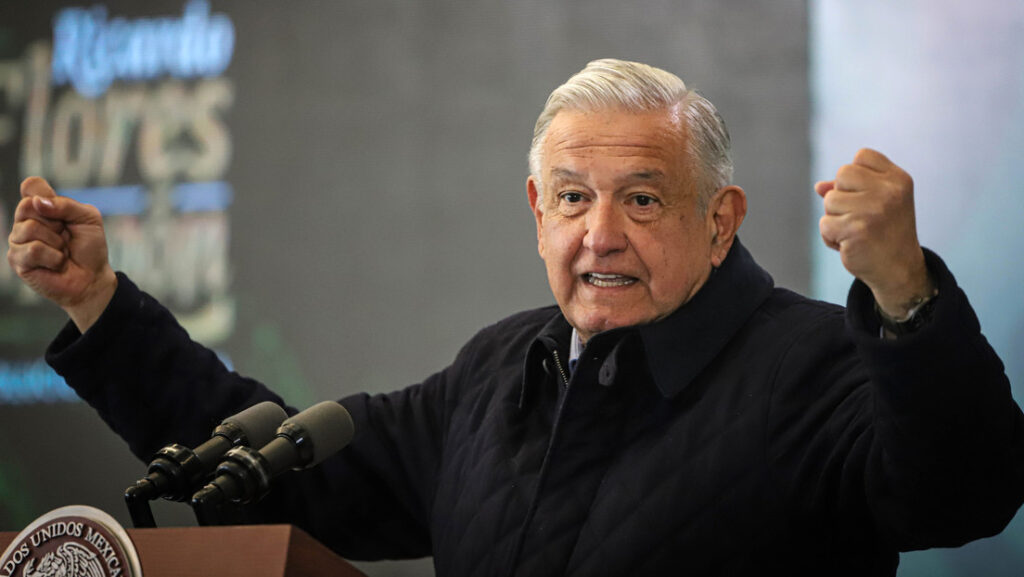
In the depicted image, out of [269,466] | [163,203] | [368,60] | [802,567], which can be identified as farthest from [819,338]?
[163,203]

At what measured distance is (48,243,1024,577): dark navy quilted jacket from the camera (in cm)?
122

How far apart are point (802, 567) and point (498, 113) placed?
6.35 feet

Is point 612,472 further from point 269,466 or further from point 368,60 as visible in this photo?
point 368,60

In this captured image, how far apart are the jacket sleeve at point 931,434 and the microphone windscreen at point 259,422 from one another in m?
0.80

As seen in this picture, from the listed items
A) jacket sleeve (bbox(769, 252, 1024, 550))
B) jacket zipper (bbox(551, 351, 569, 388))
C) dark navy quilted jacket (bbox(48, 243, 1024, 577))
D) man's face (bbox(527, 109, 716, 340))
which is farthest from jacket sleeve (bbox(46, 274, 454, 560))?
jacket sleeve (bbox(769, 252, 1024, 550))

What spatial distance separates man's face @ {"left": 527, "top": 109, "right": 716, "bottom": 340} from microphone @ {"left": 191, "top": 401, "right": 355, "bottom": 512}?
0.53m

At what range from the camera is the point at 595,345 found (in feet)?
5.55

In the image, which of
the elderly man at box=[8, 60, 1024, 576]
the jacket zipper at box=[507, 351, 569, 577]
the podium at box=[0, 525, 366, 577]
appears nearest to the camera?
the podium at box=[0, 525, 366, 577]

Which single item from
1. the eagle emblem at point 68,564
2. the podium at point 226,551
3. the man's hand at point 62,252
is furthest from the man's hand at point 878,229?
the man's hand at point 62,252

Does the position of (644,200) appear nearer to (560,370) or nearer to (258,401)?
(560,370)

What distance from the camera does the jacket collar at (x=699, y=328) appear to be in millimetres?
1655

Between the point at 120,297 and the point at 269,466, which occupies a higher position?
the point at 120,297

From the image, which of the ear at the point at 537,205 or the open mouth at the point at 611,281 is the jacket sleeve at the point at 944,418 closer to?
the open mouth at the point at 611,281

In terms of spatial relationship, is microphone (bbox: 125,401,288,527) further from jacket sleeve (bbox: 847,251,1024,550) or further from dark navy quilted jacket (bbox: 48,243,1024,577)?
jacket sleeve (bbox: 847,251,1024,550)
